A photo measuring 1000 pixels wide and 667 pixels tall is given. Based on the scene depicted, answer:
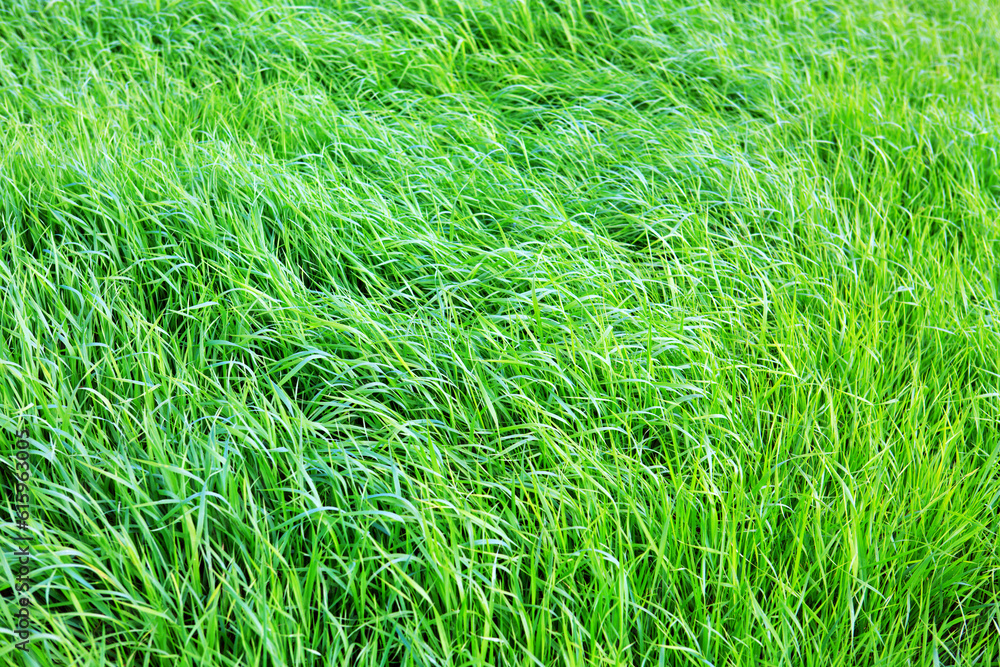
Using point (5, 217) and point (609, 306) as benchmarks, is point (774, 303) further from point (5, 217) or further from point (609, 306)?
point (5, 217)

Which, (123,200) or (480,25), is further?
(480,25)

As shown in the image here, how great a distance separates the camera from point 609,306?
2.20 m

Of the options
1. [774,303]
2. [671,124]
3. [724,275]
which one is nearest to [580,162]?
[671,124]

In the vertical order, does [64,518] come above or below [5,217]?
below

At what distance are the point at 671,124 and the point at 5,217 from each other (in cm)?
249

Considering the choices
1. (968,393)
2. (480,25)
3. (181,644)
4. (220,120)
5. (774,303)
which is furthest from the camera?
(480,25)

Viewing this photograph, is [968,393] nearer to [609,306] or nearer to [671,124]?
[609,306]

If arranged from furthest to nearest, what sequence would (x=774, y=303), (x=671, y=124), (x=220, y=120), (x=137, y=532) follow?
(x=671, y=124) < (x=220, y=120) < (x=774, y=303) < (x=137, y=532)

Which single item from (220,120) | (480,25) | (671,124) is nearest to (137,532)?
(220,120)

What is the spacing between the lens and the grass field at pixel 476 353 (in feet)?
5.15

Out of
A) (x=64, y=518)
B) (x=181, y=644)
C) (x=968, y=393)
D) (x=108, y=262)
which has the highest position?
(x=108, y=262)

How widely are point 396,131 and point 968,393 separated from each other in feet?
7.04

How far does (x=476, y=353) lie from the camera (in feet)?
6.66

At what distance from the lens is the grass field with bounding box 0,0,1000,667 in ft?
5.15
